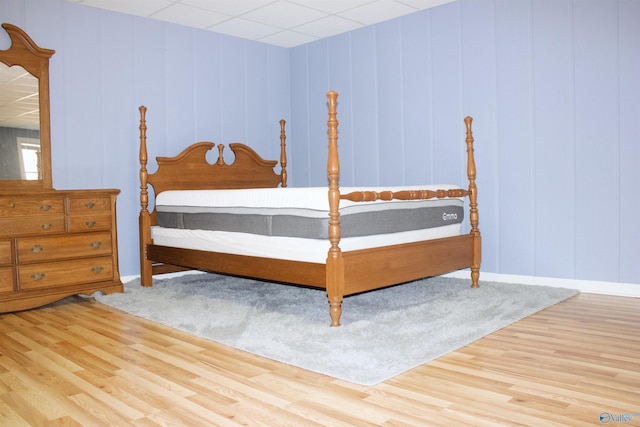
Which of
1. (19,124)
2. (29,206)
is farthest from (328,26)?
(29,206)

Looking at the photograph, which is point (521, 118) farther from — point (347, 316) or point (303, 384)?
point (303, 384)

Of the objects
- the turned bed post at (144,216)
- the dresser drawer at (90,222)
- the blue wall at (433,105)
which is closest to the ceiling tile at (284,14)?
the blue wall at (433,105)

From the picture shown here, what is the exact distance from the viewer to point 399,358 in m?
2.41

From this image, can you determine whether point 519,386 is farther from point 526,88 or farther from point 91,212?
point 91,212

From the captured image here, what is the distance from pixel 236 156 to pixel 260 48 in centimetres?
126

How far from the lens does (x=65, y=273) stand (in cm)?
388

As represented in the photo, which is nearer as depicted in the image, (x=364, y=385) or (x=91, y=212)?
(x=364, y=385)

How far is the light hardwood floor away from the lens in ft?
5.99

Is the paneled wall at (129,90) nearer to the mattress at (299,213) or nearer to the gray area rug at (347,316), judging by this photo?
the mattress at (299,213)

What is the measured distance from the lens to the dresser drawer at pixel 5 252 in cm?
361

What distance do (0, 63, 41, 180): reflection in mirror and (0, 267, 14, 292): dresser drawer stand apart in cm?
81

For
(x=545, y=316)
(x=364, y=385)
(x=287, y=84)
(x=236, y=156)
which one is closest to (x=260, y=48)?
(x=287, y=84)

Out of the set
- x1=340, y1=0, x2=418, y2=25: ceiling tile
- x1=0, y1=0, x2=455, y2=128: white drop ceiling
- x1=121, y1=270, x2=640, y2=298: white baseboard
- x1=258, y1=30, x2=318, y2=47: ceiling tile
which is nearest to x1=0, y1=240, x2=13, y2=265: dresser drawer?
x1=0, y1=0, x2=455, y2=128: white drop ceiling

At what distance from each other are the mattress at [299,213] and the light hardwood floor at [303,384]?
0.87 m
